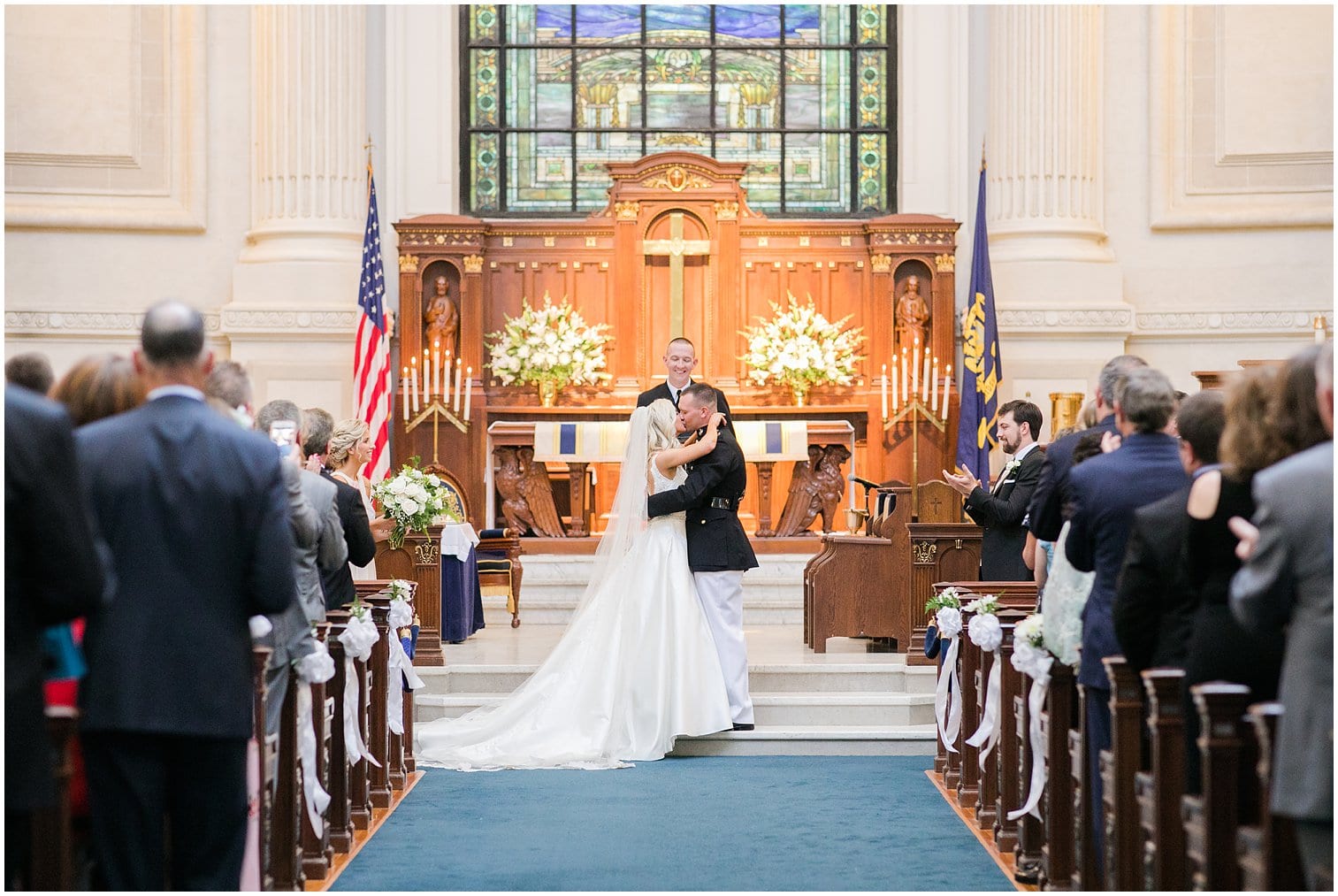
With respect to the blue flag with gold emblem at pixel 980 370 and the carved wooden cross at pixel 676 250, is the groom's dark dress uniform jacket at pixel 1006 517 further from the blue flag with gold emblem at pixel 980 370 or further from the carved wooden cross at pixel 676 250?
the carved wooden cross at pixel 676 250

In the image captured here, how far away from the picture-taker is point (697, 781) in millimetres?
7617

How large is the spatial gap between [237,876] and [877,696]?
17.8ft

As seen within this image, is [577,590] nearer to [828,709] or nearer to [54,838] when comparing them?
[828,709]

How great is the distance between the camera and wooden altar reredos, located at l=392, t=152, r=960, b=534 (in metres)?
14.0

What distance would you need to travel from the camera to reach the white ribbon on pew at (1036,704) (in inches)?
217

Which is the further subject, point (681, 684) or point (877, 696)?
point (877, 696)

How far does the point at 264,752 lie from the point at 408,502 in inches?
186

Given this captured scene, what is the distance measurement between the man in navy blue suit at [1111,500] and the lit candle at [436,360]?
9.25m

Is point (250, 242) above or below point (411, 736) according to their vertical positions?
above

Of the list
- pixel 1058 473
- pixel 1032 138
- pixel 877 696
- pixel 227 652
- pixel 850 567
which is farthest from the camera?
pixel 1032 138

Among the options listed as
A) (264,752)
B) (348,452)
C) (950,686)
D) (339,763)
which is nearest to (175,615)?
(264,752)

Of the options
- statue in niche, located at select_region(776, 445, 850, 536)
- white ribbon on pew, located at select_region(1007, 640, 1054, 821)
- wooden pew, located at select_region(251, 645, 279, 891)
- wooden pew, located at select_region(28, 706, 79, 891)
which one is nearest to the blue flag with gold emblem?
statue in niche, located at select_region(776, 445, 850, 536)

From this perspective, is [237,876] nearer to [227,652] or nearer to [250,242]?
[227,652]

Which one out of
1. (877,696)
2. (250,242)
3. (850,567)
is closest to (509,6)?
(250,242)
